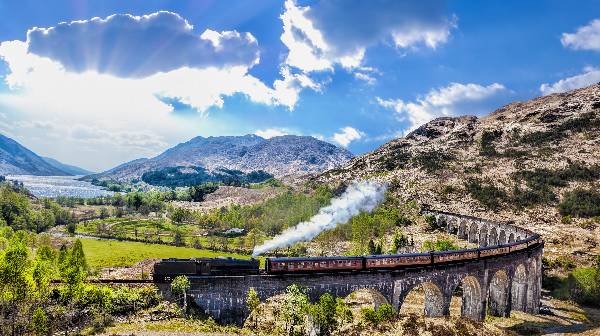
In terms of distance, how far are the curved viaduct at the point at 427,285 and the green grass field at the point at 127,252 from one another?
42815 mm

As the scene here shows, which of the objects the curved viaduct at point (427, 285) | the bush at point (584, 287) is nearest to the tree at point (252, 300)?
Result: the curved viaduct at point (427, 285)

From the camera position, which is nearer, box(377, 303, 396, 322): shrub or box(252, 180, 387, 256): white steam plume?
box(377, 303, 396, 322): shrub

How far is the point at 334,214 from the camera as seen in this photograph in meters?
92.2

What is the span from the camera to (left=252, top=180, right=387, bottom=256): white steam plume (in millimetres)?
50412

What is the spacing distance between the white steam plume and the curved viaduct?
39.6 ft

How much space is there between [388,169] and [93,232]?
101206 millimetres

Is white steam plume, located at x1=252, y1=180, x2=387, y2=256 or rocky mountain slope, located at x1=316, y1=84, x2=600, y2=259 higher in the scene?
rocky mountain slope, located at x1=316, y1=84, x2=600, y2=259

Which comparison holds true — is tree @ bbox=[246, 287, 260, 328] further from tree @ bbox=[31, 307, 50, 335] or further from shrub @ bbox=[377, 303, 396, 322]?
tree @ bbox=[31, 307, 50, 335]

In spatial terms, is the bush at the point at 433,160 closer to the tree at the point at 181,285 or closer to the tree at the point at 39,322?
the tree at the point at 181,285

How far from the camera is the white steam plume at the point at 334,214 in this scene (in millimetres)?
50412

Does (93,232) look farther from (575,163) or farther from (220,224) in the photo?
(575,163)

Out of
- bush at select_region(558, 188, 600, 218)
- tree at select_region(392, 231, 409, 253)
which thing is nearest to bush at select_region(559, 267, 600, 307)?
tree at select_region(392, 231, 409, 253)

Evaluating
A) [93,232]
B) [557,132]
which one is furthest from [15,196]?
[557,132]

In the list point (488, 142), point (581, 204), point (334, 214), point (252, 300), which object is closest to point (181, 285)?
point (252, 300)
